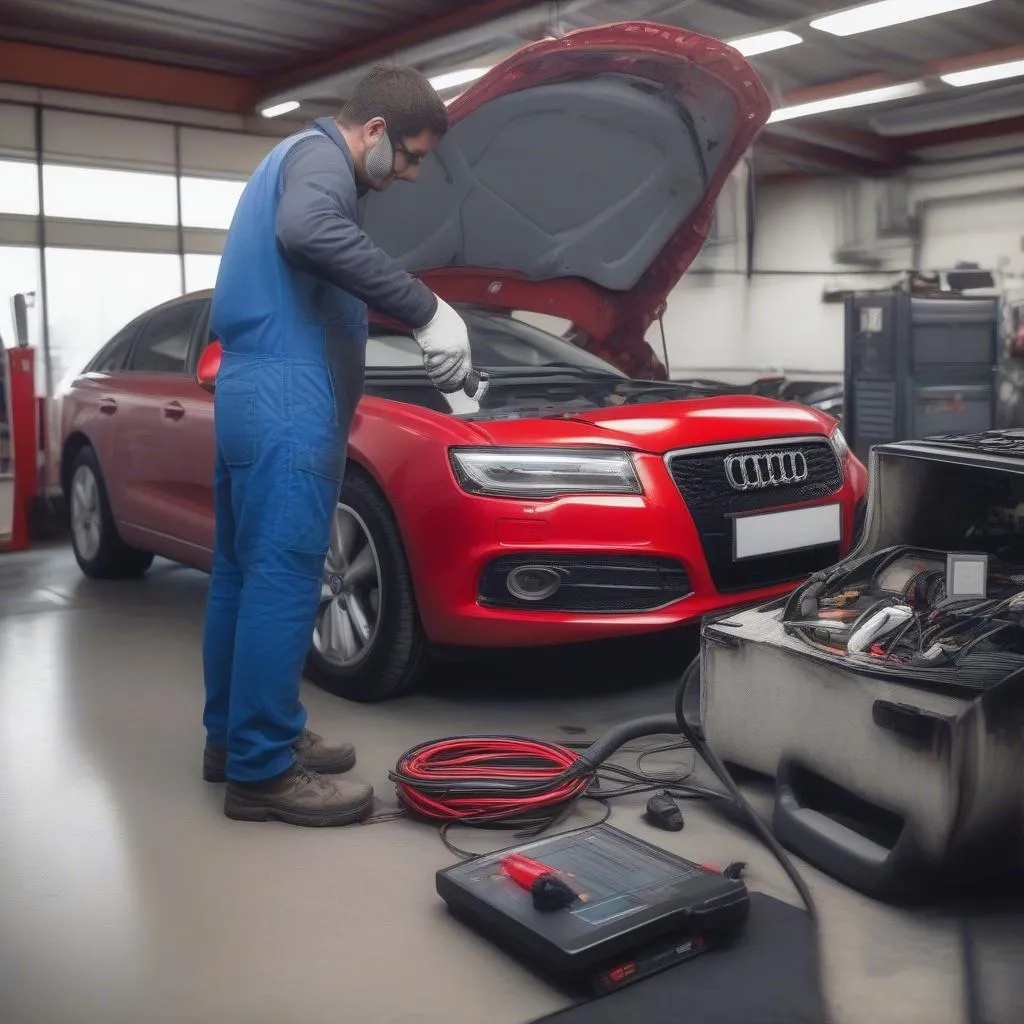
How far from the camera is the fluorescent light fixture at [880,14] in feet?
20.0

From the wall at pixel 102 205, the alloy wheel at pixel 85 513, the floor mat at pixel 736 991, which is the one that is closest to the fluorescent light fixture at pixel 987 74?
the wall at pixel 102 205

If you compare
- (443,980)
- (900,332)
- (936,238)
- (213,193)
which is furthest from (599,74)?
(936,238)

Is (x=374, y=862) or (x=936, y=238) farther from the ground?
(x=936, y=238)

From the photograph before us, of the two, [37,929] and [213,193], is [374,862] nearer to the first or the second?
[37,929]

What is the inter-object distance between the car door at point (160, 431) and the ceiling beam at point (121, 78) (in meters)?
3.75

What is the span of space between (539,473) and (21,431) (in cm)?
413

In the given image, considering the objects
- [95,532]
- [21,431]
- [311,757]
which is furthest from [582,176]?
[21,431]

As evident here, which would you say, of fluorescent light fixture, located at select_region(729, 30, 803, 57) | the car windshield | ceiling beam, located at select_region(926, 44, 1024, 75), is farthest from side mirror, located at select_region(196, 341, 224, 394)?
ceiling beam, located at select_region(926, 44, 1024, 75)

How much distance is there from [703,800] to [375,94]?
4.94ft

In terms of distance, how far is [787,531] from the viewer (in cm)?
283

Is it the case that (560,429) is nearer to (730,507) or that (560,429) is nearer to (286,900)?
(730,507)

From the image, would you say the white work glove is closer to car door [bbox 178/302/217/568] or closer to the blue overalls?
the blue overalls

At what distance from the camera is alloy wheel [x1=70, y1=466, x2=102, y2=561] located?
4555mm

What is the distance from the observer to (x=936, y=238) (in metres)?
11.1
